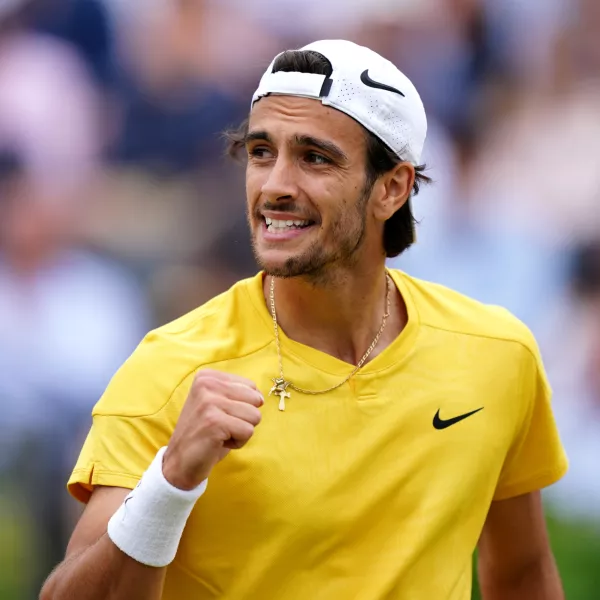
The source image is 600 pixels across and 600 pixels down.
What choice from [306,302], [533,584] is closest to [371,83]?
[306,302]

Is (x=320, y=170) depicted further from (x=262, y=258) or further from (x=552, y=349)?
(x=552, y=349)

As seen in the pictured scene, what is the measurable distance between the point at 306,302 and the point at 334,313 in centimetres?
8

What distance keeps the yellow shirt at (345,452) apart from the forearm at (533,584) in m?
0.27

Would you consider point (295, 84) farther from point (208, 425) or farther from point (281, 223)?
point (208, 425)

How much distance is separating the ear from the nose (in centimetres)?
30

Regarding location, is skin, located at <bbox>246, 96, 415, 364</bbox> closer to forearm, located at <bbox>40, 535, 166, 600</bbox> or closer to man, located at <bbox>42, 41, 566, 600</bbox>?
man, located at <bbox>42, 41, 566, 600</bbox>

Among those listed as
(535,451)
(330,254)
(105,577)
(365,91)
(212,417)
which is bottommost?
(105,577)

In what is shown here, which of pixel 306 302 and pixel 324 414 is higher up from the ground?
pixel 306 302

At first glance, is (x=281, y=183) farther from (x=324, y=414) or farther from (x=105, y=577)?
(x=105, y=577)

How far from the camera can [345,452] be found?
2.78m

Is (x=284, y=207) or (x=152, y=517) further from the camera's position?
(x=284, y=207)

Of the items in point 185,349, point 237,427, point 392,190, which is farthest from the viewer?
point 392,190

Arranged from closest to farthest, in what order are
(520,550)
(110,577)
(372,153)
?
(110,577) < (372,153) < (520,550)

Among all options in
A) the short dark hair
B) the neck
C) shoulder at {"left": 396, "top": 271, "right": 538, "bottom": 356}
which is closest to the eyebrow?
the short dark hair
